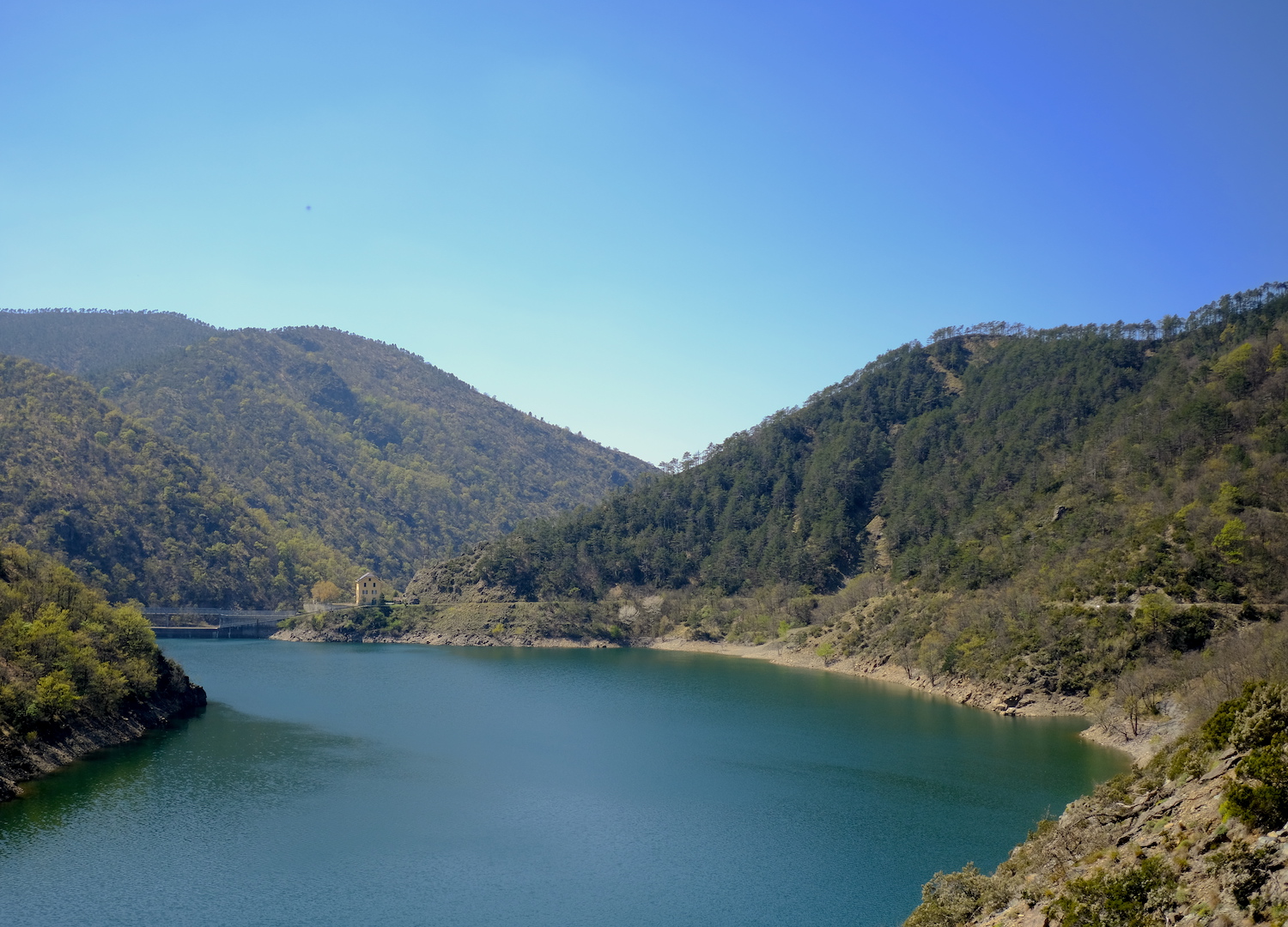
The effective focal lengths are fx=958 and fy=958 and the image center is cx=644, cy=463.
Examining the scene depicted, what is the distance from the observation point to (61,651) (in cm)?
5631

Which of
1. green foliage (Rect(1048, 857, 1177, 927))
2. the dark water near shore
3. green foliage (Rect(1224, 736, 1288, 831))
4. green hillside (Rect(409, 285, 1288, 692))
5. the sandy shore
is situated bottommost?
the dark water near shore

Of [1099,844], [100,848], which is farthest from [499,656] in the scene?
[1099,844]

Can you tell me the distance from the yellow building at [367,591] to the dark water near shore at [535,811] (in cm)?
8060

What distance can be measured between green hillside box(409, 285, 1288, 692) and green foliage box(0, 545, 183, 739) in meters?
65.1

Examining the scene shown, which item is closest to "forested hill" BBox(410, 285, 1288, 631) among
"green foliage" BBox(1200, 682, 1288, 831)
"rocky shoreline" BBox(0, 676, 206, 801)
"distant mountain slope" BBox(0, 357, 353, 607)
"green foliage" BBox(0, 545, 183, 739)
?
"distant mountain slope" BBox(0, 357, 353, 607)

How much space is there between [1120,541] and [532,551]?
99590 mm

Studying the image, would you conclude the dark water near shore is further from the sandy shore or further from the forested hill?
the forested hill

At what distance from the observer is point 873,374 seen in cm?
17688

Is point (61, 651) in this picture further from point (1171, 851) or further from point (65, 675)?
point (1171, 851)

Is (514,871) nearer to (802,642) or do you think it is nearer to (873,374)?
(802,642)

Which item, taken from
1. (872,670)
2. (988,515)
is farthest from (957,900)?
(988,515)

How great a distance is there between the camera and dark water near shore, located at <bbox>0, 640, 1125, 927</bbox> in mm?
35281

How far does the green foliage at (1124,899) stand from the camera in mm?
20391

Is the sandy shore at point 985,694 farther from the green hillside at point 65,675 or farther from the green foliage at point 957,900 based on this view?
the green hillside at point 65,675
